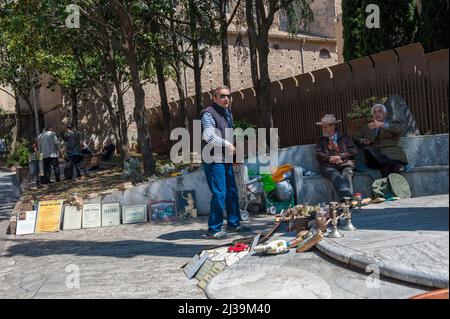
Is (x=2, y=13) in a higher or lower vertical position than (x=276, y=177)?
higher

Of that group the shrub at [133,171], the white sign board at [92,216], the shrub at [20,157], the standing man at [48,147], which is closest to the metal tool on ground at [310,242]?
the white sign board at [92,216]

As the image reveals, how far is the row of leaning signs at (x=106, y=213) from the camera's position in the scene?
32.5 feet

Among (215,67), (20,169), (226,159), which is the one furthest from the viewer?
(215,67)

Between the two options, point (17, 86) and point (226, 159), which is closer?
point (226, 159)

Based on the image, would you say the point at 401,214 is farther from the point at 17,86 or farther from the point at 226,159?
the point at 17,86

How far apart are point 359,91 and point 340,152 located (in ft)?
21.6

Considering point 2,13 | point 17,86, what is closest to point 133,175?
point 2,13

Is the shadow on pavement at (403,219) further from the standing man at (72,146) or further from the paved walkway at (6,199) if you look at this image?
the standing man at (72,146)

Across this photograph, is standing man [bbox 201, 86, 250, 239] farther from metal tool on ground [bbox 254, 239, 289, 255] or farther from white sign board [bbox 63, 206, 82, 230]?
white sign board [bbox 63, 206, 82, 230]

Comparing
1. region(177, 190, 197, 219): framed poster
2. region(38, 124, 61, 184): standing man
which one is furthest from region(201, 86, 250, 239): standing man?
region(38, 124, 61, 184): standing man

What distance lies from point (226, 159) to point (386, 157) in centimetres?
292

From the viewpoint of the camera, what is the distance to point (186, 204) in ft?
33.2

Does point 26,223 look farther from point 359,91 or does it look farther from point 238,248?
point 359,91

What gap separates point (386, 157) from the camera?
8.72 m
